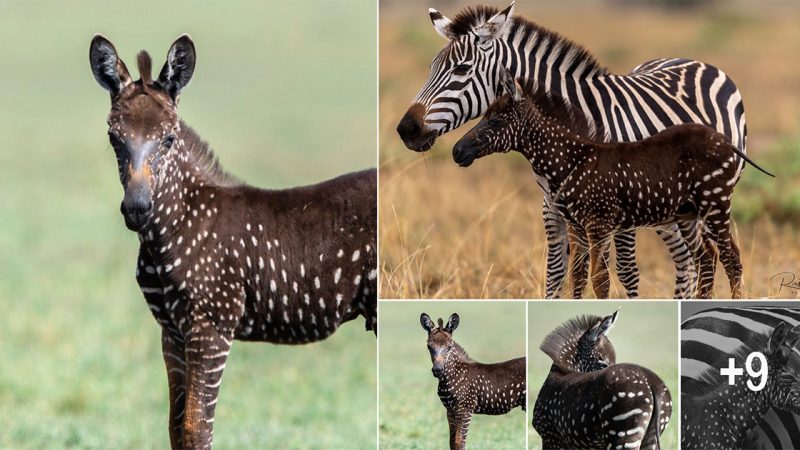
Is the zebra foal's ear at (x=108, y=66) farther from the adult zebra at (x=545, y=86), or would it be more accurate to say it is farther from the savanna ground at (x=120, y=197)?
the adult zebra at (x=545, y=86)

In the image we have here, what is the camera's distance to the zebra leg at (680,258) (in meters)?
6.00

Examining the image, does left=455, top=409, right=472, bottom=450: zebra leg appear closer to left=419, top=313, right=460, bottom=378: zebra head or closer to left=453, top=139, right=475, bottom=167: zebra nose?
left=419, top=313, right=460, bottom=378: zebra head

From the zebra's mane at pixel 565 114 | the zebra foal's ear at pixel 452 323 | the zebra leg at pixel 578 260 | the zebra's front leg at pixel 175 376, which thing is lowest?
the zebra's front leg at pixel 175 376

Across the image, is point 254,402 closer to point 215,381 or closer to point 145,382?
point 145,382

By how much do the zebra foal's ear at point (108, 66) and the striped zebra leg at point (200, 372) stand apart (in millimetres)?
1164

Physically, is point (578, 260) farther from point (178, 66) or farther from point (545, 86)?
point (178, 66)

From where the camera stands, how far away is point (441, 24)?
575 cm

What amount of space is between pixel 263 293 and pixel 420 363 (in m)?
1.01

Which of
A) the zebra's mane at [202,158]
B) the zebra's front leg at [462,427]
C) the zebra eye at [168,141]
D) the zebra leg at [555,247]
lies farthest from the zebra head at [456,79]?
the zebra's front leg at [462,427]

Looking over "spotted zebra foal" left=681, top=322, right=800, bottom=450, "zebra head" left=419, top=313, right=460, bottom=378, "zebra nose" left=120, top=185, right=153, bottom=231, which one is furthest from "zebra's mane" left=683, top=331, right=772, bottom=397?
"zebra nose" left=120, top=185, right=153, bottom=231

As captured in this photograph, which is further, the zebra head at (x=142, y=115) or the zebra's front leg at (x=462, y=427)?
the zebra's front leg at (x=462, y=427)

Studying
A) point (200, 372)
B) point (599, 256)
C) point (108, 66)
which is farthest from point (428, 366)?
point (108, 66)

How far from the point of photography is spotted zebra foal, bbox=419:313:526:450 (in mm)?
6215

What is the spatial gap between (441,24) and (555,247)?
1.23 meters
